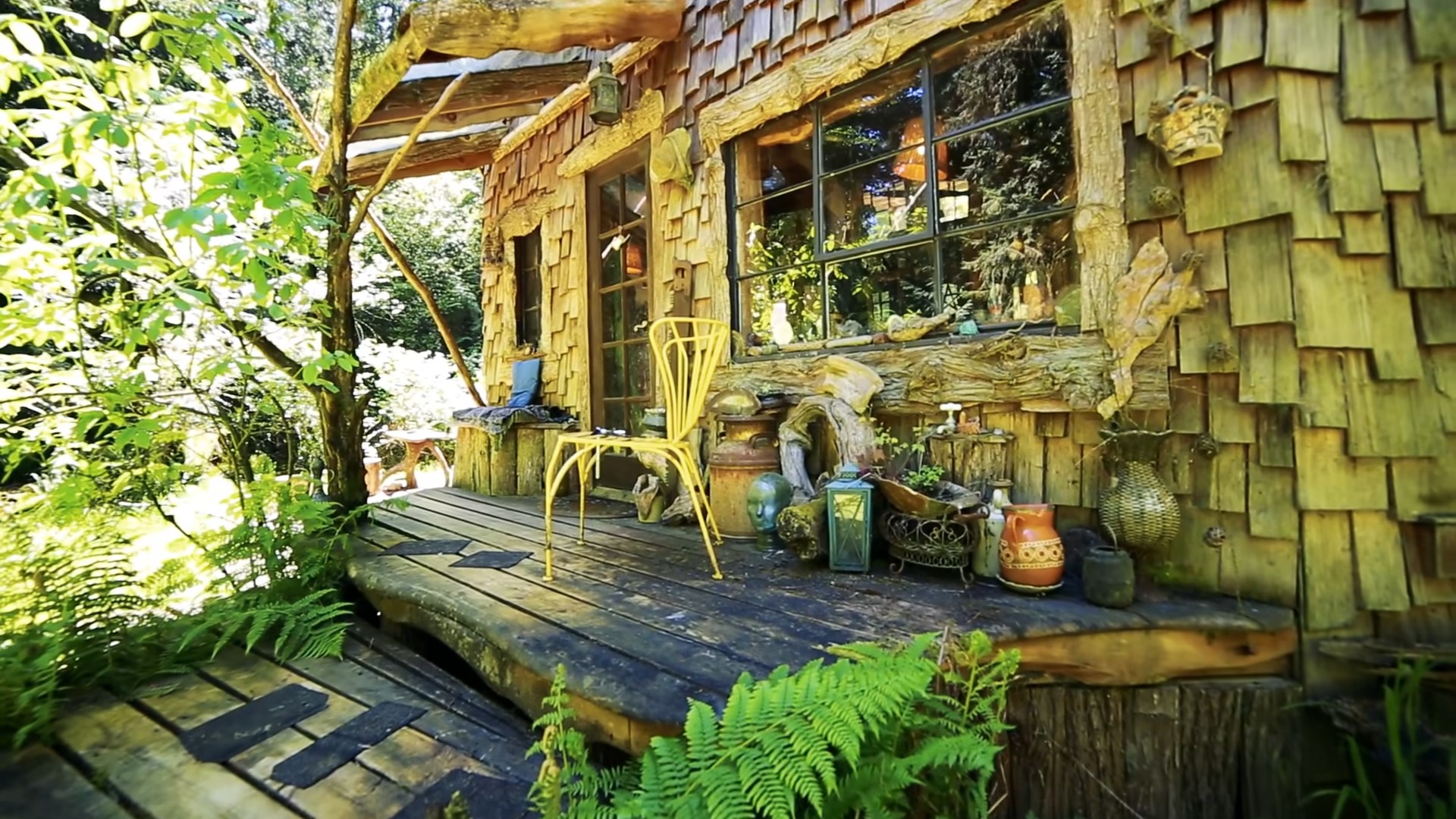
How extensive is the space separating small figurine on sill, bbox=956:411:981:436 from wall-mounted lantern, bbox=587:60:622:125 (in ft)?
7.79

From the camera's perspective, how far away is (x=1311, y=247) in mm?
1569

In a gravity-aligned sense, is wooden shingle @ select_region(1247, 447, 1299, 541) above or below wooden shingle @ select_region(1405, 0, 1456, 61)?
below

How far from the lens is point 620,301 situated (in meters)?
3.82

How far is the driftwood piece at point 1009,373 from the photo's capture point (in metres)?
1.80

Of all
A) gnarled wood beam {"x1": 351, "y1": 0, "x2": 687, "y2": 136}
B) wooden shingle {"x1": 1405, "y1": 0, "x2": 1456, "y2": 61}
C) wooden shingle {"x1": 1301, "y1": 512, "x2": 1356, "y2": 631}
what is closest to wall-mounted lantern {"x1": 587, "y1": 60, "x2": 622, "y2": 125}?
gnarled wood beam {"x1": 351, "y1": 0, "x2": 687, "y2": 136}

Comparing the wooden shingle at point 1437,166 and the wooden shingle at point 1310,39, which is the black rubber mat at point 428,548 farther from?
the wooden shingle at point 1437,166

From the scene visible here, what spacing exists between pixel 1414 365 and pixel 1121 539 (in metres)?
0.80

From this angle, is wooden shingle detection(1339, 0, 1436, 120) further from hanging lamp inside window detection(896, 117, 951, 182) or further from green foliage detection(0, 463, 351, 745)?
green foliage detection(0, 463, 351, 745)

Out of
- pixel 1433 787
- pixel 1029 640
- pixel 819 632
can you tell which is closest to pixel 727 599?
pixel 819 632

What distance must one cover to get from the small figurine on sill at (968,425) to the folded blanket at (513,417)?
2560 mm

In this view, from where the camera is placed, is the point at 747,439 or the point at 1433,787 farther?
the point at 747,439

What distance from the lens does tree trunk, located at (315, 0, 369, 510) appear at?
2.69 metres

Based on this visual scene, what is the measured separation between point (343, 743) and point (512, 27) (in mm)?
2939

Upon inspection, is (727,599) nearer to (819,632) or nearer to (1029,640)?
(819,632)
